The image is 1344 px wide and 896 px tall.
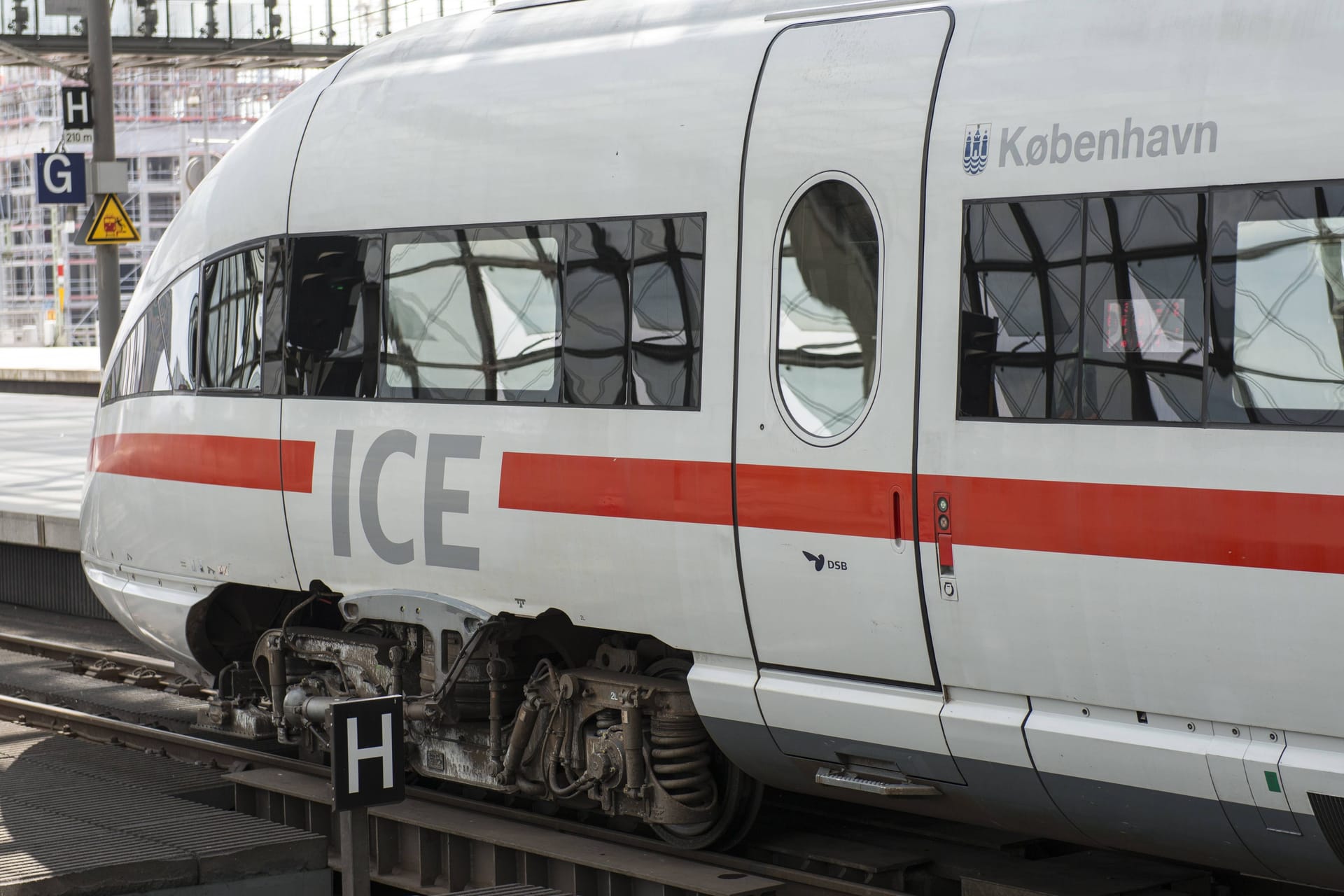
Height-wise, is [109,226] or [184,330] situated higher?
[109,226]

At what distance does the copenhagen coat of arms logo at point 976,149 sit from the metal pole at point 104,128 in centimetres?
1216

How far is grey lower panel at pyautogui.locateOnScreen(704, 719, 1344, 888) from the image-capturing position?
5.29 m

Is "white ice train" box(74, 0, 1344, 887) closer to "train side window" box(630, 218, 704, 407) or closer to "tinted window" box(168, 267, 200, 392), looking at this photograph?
"train side window" box(630, 218, 704, 407)

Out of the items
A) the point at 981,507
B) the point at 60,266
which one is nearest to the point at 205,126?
the point at 60,266

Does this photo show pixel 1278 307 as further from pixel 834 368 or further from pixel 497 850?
pixel 497 850

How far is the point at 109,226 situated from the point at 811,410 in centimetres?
1220

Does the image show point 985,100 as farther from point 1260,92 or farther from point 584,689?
point 584,689

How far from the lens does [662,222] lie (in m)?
6.65

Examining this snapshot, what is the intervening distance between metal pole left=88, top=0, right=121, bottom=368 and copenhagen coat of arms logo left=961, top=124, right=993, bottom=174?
479 inches

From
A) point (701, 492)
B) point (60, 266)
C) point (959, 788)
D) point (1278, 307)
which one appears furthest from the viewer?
point (60, 266)

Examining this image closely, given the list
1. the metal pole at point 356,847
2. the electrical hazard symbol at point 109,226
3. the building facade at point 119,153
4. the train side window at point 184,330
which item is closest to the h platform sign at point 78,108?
the electrical hazard symbol at point 109,226

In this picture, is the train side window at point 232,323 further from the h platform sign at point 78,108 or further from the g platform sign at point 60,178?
the h platform sign at point 78,108

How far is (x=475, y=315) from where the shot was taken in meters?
7.42

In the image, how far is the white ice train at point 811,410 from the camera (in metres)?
5.18
